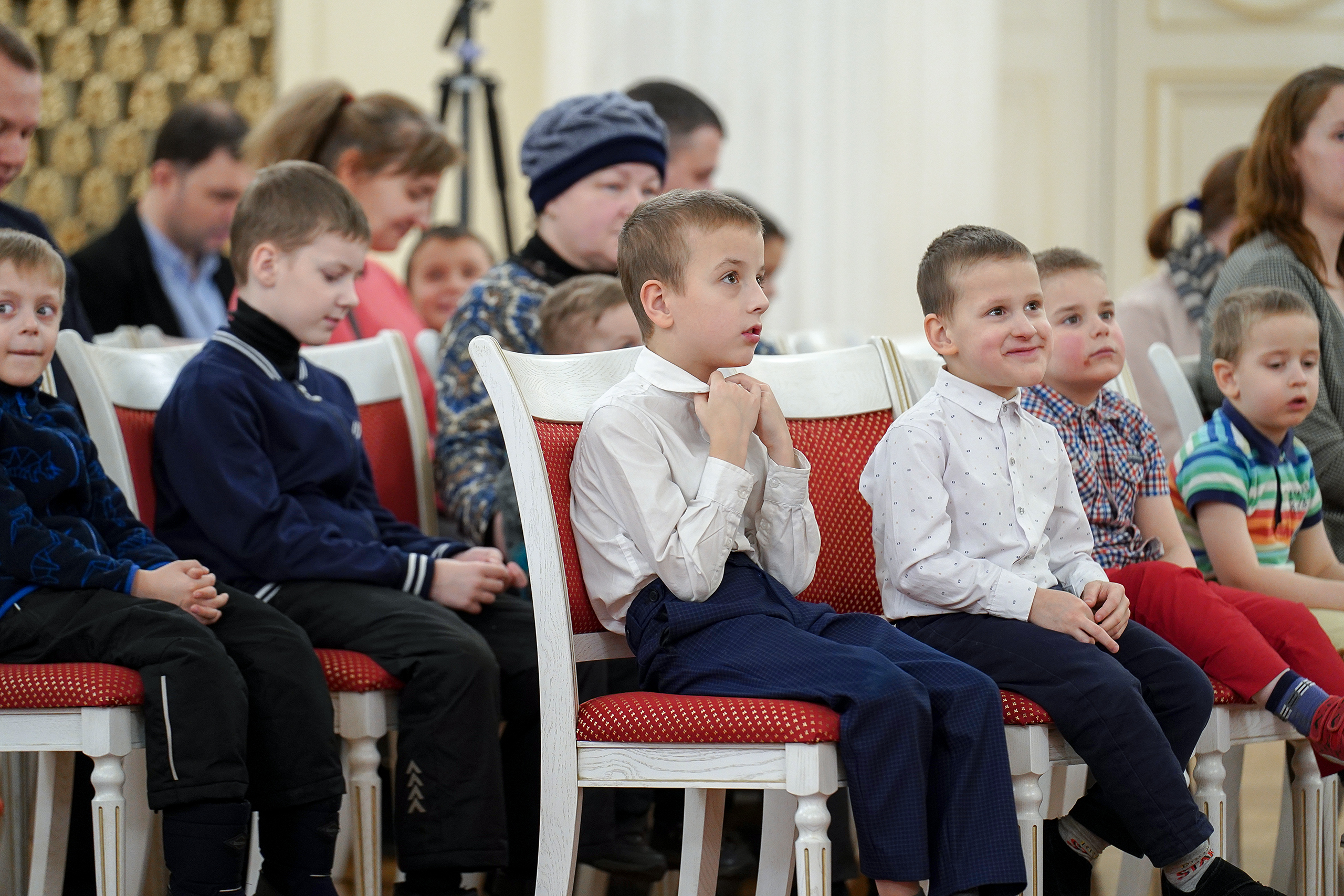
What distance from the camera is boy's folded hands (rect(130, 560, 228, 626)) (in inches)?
62.7

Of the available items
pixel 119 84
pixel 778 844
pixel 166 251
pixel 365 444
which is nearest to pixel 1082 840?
pixel 778 844

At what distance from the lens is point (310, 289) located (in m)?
1.90

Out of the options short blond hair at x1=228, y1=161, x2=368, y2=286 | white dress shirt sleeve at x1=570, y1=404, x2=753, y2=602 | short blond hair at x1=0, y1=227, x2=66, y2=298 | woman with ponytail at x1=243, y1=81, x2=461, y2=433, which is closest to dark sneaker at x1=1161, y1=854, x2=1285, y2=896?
white dress shirt sleeve at x1=570, y1=404, x2=753, y2=602

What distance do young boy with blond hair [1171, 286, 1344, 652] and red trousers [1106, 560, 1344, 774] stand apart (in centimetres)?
16

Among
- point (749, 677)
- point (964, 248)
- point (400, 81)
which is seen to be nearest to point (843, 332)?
point (400, 81)

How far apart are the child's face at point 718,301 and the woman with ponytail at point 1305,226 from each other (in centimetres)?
97

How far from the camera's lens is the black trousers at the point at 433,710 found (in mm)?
1652

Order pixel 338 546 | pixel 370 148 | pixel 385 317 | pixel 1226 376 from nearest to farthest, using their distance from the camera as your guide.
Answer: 1. pixel 338 546
2. pixel 1226 376
3. pixel 370 148
4. pixel 385 317

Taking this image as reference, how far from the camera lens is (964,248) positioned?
63.7 inches

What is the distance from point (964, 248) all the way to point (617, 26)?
3329mm

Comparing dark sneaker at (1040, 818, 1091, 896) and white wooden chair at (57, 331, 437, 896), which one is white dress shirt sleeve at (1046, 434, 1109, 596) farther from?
white wooden chair at (57, 331, 437, 896)

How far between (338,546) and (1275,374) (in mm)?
1296

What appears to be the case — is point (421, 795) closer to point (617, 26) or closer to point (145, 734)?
point (145, 734)

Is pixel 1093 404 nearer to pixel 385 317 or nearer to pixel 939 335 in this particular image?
pixel 939 335
